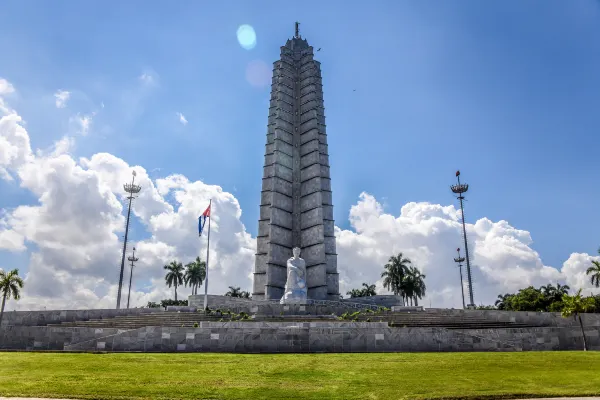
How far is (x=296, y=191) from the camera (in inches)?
2117

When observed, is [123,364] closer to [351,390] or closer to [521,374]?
[351,390]

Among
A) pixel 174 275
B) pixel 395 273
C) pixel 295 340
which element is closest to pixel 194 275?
pixel 174 275

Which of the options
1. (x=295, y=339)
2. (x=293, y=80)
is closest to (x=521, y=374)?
Result: (x=295, y=339)

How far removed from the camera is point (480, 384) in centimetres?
990

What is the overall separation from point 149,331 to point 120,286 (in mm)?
28583

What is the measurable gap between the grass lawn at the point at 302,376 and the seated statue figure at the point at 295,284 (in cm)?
2354

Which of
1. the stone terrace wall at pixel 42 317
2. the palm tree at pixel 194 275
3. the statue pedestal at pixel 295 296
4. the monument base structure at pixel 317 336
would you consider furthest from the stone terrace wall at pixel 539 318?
the palm tree at pixel 194 275

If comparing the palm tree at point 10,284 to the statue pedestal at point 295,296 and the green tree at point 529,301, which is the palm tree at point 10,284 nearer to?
the statue pedestal at point 295,296

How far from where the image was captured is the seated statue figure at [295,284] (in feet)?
→ 125

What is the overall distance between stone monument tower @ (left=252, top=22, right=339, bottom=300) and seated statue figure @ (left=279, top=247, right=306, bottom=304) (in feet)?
29.8

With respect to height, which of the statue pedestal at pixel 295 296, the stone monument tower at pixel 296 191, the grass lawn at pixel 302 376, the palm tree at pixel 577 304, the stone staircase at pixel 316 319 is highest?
the stone monument tower at pixel 296 191

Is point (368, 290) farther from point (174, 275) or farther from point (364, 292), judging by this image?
point (174, 275)

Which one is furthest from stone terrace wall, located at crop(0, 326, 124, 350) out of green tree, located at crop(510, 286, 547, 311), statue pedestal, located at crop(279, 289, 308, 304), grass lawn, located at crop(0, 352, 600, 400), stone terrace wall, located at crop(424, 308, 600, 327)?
green tree, located at crop(510, 286, 547, 311)

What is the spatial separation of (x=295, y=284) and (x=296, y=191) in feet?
57.8
